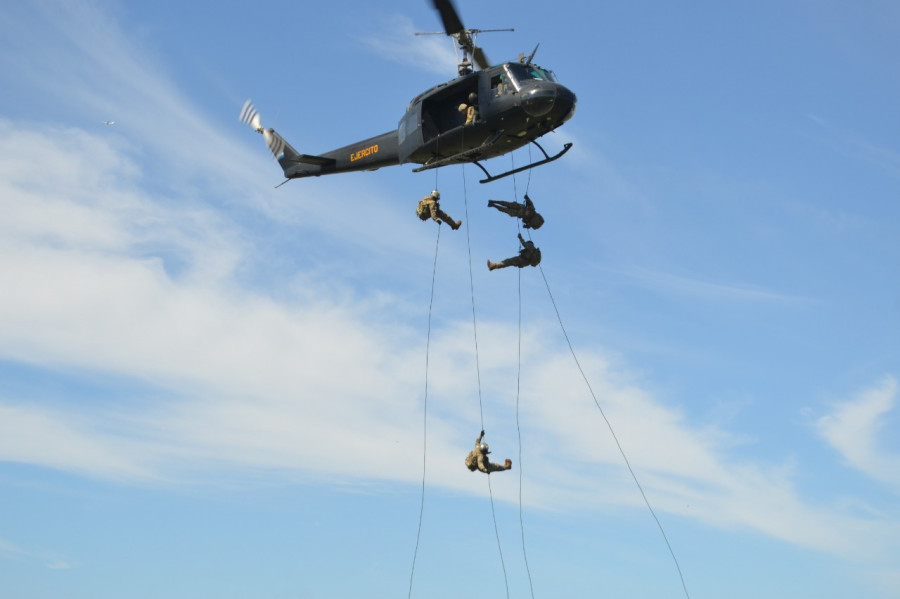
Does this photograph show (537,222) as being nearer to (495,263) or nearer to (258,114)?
(495,263)

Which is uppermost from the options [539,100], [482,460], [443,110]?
[443,110]

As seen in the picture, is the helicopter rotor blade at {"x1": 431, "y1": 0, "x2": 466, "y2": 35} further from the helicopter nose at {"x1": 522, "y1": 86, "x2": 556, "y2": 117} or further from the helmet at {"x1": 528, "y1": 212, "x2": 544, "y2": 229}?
the helmet at {"x1": 528, "y1": 212, "x2": 544, "y2": 229}

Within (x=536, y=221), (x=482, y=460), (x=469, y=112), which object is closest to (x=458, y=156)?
(x=469, y=112)

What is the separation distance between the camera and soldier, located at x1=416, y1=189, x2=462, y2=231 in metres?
29.2

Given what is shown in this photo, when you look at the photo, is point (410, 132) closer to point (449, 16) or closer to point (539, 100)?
point (449, 16)

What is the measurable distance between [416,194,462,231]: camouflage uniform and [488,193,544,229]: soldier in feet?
4.57

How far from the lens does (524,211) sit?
29.6 meters

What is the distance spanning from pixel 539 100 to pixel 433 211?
4575 millimetres

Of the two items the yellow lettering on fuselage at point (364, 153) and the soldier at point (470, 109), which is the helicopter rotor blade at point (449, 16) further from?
the yellow lettering on fuselage at point (364, 153)

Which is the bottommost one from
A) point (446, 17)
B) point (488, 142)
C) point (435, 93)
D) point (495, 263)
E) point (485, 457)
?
point (485, 457)

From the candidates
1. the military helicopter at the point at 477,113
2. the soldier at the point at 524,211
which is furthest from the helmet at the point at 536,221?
the military helicopter at the point at 477,113

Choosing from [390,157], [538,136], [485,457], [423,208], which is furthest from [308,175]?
[485,457]

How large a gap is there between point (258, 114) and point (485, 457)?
62.0 ft

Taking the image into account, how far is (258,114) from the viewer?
39969 millimetres
